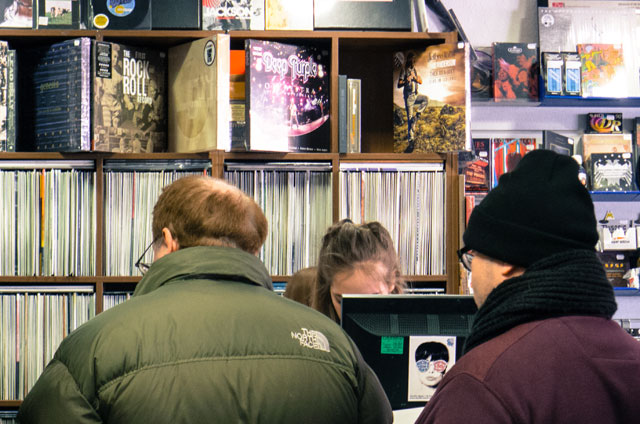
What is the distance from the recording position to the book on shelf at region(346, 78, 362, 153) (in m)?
2.76

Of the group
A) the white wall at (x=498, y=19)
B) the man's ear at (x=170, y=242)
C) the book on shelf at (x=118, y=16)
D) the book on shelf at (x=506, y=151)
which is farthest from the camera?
the white wall at (x=498, y=19)

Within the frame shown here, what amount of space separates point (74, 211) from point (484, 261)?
1.93m

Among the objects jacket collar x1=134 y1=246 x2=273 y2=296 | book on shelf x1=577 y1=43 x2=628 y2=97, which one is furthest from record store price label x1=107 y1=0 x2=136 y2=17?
book on shelf x1=577 y1=43 x2=628 y2=97

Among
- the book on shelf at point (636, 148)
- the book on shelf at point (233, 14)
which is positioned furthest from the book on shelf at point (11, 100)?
the book on shelf at point (636, 148)

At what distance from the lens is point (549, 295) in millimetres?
1034

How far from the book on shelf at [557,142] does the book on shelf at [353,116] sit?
1.32m

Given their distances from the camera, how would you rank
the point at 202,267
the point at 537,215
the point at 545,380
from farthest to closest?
the point at 202,267
the point at 537,215
the point at 545,380

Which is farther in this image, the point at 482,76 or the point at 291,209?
the point at 482,76

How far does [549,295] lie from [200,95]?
190cm

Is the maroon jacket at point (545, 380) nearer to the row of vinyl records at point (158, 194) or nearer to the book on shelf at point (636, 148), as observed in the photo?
the row of vinyl records at point (158, 194)

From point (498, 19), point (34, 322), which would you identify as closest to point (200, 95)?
point (34, 322)

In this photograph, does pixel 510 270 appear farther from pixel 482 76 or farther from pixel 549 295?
pixel 482 76

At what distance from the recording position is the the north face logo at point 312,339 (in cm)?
133

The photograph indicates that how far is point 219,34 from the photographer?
2.64 metres
